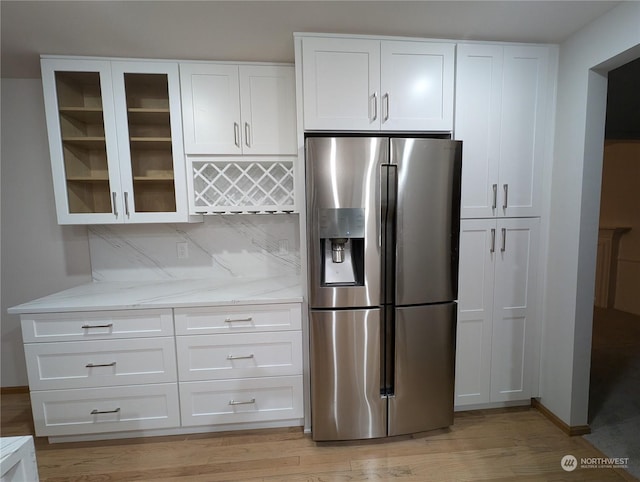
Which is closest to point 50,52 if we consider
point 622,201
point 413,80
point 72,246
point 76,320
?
point 72,246

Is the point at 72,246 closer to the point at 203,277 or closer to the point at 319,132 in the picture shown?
the point at 203,277

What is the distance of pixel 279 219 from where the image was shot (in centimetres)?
227

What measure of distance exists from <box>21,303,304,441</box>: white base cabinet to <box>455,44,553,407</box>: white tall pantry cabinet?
1164 mm

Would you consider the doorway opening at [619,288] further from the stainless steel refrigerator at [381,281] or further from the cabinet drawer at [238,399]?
the cabinet drawer at [238,399]

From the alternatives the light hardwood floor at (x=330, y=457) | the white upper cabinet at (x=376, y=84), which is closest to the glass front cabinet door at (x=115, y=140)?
the white upper cabinet at (x=376, y=84)

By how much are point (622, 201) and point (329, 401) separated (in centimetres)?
458

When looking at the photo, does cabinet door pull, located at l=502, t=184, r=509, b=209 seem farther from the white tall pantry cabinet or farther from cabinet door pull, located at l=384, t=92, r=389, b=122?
cabinet door pull, located at l=384, t=92, r=389, b=122

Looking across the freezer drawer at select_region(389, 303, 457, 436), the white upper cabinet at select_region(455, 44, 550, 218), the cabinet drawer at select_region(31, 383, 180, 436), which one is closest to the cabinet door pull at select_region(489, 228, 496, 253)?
the white upper cabinet at select_region(455, 44, 550, 218)

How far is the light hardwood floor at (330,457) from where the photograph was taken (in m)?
1.54

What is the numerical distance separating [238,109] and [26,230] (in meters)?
1.87

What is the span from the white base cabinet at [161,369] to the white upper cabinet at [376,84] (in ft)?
3.97

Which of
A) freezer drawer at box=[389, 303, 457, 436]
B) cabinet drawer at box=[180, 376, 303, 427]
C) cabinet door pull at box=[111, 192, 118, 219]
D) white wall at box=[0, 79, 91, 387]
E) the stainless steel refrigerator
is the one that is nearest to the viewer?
the stainless steel refrigerator

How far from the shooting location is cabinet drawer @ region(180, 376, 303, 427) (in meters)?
1.77

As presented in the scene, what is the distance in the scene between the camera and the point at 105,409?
1734mm
